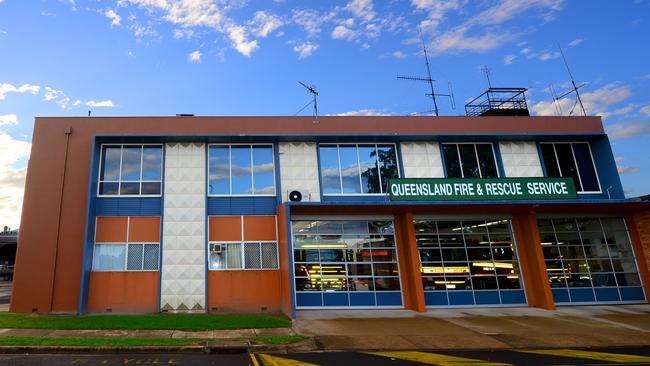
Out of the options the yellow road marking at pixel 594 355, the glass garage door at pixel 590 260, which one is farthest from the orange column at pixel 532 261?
the yellow road marking at pixel 594 355

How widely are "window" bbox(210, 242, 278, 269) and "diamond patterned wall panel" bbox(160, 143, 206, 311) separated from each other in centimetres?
59

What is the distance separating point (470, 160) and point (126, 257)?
16863 millimetres

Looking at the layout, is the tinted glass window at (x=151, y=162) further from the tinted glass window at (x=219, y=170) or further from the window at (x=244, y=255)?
the window at (x=244, y=255)

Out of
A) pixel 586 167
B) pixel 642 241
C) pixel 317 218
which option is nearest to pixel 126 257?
pixel 317 218

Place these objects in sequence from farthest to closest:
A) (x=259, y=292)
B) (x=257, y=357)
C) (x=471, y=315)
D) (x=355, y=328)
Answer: (x=259, y=292) < (x=471, y=315) < (x=355, y=328) < (x=257, y=357)

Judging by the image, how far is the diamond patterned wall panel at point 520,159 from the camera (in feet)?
63.5

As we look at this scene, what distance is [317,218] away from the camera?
1784 cm

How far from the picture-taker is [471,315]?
15234 millimetres

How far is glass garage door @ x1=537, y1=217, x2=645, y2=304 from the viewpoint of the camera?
1803 cm

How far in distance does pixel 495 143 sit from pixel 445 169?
10.7 ft

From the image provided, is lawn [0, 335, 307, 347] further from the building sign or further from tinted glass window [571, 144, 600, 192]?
tinted glass window [571, 144, 600, 192]

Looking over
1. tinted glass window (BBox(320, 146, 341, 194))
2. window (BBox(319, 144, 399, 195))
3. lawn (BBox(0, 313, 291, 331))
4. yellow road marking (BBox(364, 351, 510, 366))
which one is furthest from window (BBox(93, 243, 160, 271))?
yellow road marking (BBox(364, 351, 510, 366))

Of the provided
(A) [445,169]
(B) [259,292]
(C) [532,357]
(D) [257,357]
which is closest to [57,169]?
(B) [259,292]

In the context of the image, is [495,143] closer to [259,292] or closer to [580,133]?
[580,133]
